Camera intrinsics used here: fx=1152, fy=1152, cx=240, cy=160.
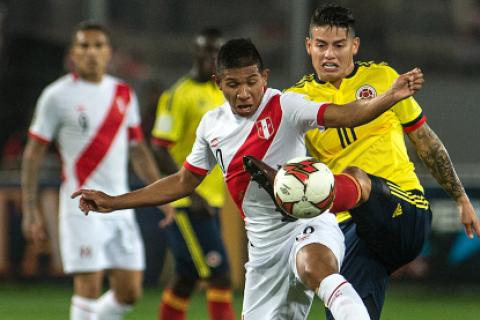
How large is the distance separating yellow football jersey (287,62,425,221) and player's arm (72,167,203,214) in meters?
0.67

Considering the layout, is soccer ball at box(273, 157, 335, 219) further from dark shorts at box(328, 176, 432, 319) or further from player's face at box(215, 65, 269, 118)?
player's face at box(215, 65, 269, 118)

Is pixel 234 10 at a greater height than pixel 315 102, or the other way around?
pixel 315 102

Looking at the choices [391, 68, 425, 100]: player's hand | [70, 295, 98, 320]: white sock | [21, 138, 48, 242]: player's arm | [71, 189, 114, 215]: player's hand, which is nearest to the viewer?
[391, 68, 425, 100]: player's hand

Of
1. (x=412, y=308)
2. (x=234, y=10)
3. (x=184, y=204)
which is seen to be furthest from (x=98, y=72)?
(x=234, y=10)

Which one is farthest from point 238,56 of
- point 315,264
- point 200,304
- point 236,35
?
point 236,35

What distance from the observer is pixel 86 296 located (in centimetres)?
746

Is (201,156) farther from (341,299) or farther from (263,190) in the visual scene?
(341,299)

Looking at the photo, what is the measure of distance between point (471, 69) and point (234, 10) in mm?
2885

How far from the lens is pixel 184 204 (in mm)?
8125

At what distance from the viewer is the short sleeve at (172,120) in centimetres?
830

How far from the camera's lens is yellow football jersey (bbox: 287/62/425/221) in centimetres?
573

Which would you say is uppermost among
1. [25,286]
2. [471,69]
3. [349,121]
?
[349,121]

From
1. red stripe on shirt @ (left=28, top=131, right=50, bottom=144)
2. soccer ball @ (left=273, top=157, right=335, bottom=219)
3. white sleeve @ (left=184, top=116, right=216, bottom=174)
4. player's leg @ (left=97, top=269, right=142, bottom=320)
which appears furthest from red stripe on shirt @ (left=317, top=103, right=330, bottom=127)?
red stripe on shirt @ (left=28, top=131, right=50, bottom=144)

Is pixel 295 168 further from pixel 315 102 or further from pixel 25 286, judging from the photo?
pixel 25 286
